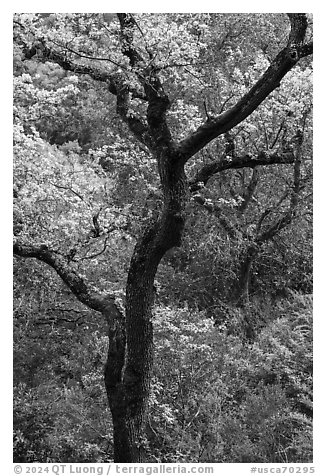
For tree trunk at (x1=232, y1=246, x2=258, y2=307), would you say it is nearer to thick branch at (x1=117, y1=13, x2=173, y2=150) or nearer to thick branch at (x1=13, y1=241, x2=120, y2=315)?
thick branch at (x1=13, y1=241, x2=120, y2=315)

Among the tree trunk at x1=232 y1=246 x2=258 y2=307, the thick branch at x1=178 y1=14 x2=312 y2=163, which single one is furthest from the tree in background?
the tree trunk at x1=232 y1=246 x2=258 y2=307

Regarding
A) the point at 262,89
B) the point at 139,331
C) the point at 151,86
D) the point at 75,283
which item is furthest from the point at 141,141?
the point at 139,331

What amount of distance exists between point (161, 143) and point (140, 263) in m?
0.94

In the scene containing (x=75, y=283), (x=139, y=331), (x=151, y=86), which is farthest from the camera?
(x=75, y=283)

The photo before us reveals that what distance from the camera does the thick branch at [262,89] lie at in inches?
190

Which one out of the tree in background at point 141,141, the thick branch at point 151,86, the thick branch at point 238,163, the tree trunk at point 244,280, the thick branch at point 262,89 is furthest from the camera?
the tree trunk at point 244,280

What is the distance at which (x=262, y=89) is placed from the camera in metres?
4.98

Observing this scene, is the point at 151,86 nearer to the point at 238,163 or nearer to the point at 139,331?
the point at 238,163

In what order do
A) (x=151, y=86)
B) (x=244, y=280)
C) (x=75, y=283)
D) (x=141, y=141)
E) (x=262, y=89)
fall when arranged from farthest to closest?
(x=244, y=280)
(x=141, y=141)
(x=75, y=283)
(x=151, y=86)
(x=262, y=89)

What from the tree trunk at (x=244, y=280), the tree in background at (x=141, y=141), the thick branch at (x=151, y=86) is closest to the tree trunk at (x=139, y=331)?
the tree in background at (x=141, y=141)

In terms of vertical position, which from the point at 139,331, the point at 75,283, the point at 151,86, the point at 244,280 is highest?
the point at 151,86

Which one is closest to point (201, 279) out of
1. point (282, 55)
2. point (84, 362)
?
point (84, 362)

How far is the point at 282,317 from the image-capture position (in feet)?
30.8

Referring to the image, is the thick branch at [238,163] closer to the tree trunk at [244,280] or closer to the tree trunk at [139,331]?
the tree trunk at [139,331]
